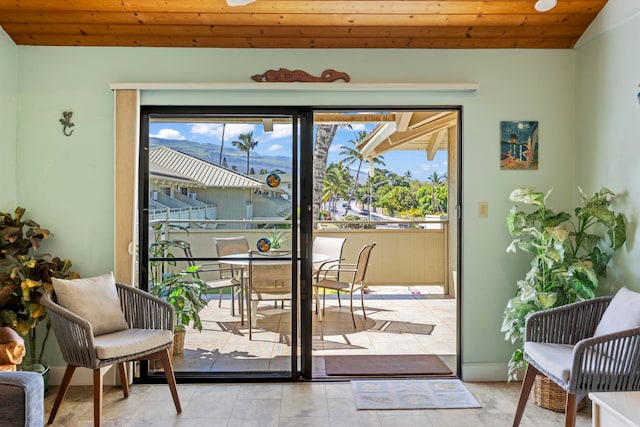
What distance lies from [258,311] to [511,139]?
226cm

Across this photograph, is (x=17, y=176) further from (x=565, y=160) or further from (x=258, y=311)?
(x=565, y=160)

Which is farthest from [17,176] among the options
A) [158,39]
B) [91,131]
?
[158,39]

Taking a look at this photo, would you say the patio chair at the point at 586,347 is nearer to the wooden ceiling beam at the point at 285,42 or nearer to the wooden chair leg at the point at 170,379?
the wooden ceiling beam at the point at 285,42

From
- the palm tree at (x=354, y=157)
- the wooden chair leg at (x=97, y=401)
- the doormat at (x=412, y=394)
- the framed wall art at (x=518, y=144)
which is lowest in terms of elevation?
the doormat at (x=412, y=394)

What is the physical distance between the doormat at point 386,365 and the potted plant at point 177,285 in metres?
1.12

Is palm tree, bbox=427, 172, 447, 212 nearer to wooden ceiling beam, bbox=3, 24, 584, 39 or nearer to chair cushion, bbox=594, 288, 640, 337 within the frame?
wooden ceiling beam, bbox=3, 24, 584, 39

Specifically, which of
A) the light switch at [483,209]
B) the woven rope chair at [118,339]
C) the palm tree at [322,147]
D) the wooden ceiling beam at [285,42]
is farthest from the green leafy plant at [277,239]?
the palm tree at [322,147]

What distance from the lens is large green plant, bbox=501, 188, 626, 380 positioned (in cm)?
287

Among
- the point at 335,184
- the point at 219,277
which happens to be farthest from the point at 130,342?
the point at 335,184

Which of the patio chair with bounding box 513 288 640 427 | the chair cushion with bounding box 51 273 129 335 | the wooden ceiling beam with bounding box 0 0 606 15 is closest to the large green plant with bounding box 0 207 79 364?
the chair cushion with bounding box 51 273 129 335

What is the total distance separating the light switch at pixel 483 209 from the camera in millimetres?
3422

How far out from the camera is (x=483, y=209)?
11.2 feet

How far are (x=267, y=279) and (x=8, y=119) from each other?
2.13 m

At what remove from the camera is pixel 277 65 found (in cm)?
338
